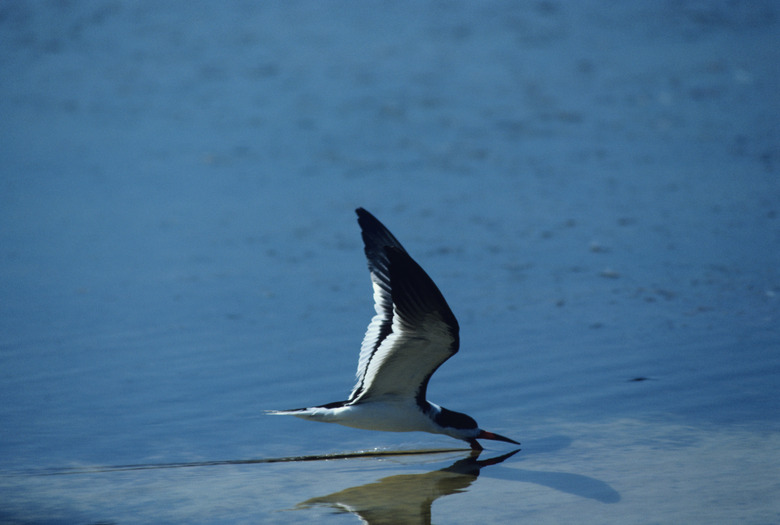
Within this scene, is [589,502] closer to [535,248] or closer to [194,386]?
[194,386]

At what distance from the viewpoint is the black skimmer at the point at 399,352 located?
4574mm

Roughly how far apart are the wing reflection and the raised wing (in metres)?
0.43

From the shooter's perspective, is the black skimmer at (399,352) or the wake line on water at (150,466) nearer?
the black skimmer at (399,352)

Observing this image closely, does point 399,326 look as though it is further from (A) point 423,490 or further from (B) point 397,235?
(B) point 397,235

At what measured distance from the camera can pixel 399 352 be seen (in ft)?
15.7

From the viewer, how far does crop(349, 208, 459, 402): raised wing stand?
456 cm

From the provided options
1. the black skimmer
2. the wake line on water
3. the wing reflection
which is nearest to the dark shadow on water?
the wing reflection

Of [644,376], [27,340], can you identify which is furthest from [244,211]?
[644,376]

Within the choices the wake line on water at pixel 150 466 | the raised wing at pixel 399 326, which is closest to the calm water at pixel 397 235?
the wake line on water at pixel 150 466

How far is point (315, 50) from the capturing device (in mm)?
13812

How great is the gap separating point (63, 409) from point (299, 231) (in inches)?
130

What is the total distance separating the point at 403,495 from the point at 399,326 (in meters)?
0.82

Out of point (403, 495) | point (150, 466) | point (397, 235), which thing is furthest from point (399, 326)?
point (397, 235)

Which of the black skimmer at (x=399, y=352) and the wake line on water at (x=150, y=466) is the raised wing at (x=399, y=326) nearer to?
the black skimmer at (x=399, y=352)
